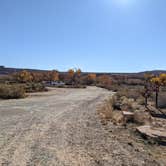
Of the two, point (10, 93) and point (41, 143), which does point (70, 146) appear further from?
point (10, 93)

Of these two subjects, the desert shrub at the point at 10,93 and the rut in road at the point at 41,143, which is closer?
the rut in road at the point at 41,143

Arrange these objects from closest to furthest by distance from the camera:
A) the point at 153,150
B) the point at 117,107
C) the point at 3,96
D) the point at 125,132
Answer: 1. the point at 153,150
2. the point at 125,132
3. the point at 117,107
4. the point at 3,96

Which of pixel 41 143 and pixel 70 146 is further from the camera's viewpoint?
pixel 41 143

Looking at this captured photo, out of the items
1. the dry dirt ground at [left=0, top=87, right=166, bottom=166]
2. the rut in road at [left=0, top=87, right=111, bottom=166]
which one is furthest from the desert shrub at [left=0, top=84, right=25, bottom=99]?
the dry dirt ground at [left=0, top=87, right=166, bottom=166]

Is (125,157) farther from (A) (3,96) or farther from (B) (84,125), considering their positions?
(A) (3,96)

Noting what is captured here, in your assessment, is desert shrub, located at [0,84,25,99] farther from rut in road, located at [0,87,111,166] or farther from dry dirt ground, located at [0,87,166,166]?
dry dirt ground, located at [0,87,166,166]

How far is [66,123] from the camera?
41.2 ft

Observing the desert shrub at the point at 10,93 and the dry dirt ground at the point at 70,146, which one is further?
the desert shrub at the point at 10,93

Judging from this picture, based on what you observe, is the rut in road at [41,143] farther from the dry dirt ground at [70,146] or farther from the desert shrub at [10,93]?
the desert shrub at [10,93]

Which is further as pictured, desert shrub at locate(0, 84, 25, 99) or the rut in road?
desert shrub at locate(0, 84, 25, 99)

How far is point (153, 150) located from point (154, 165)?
62.4 inches

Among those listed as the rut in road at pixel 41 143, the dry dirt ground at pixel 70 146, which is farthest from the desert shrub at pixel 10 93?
the dry dirt ground at pixel 70 146

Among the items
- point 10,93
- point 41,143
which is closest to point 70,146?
point 41,143

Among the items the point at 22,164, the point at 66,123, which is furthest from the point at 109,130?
the point at 22,164
